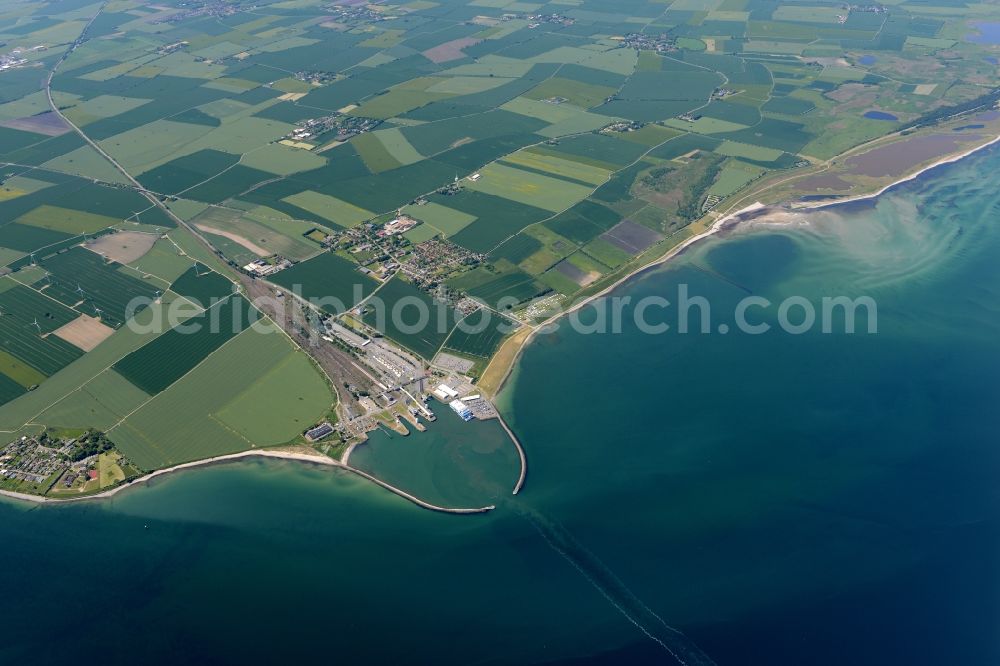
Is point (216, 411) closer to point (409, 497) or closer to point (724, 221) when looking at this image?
point (409, 497)

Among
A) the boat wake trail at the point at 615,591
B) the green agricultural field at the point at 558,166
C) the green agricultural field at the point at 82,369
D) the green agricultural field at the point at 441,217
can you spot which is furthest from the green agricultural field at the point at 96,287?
the green agricultural field at the point at 558,166

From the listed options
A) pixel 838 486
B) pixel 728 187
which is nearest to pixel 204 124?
pixel 728 187

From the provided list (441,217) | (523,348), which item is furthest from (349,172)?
(523,348)

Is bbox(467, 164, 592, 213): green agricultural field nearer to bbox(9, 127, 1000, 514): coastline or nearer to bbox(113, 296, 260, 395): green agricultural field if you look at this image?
bbox(9, 127, 1000, 514): coastline

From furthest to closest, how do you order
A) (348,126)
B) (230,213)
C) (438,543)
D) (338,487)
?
(348,126)
(230,213)
(338,487)
(438,543)

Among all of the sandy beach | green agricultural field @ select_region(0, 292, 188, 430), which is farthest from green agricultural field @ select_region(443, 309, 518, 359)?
green agricultural field @ select_region(0, 292, 188, 430)

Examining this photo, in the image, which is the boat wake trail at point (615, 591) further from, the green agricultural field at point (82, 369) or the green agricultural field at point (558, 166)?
the green agricultural field at point (558, 166)

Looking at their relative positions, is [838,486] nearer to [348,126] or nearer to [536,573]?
[536,573]
